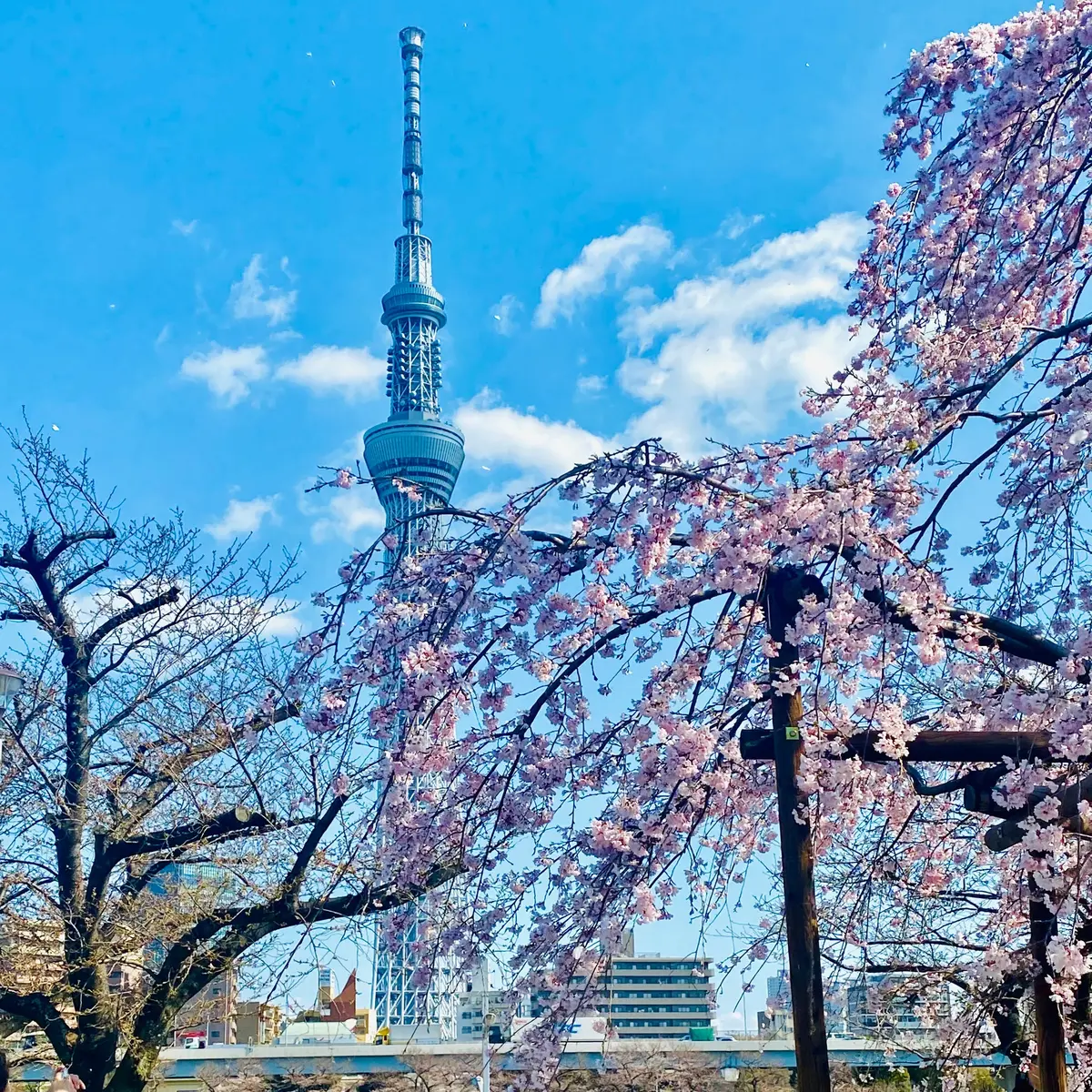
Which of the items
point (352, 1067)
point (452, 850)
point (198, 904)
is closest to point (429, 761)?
point (452, 850)

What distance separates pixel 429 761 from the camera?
446 cm

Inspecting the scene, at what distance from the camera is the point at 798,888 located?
148 inches

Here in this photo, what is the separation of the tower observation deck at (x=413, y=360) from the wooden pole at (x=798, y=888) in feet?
228

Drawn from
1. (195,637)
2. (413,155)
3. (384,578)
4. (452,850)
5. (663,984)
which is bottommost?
(663,984)

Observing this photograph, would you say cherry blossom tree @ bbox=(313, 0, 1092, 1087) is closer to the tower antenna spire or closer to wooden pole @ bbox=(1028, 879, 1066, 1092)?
wooden pole @ bbox=(1028, 879, 1066, 1092)

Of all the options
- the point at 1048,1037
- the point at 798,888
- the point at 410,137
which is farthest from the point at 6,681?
the point at 410,137

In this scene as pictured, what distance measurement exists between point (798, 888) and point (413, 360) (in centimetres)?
7653

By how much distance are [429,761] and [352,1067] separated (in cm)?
3671

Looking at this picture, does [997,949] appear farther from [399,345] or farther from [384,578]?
[399,345]

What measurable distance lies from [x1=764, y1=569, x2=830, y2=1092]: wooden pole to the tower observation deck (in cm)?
6940

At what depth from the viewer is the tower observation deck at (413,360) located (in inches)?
2977

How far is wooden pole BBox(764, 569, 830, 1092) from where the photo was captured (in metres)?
3.68

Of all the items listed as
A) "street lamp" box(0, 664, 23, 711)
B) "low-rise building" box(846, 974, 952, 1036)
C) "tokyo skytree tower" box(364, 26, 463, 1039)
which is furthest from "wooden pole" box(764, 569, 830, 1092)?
"tokyo skytree tower" box(364, 26, 463, 1039)

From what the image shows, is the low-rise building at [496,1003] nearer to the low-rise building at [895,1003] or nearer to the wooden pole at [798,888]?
the wooden pole at [798,888]
